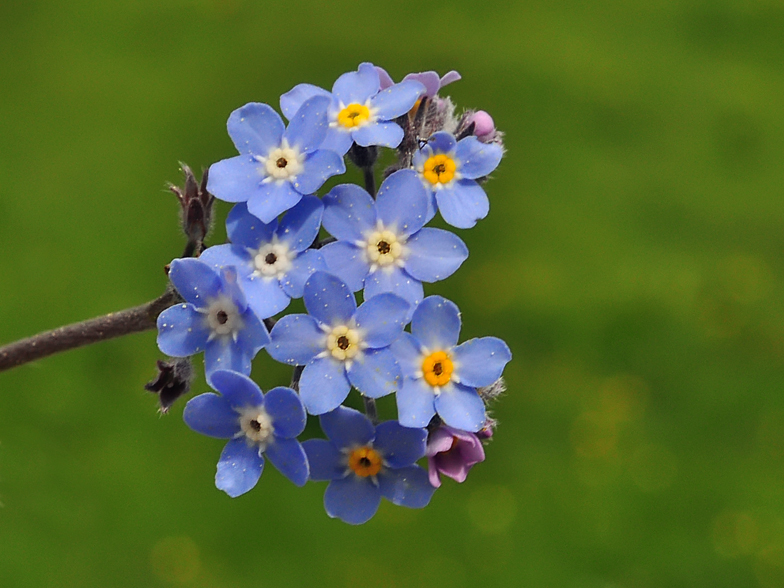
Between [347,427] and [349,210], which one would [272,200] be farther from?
[347,427]

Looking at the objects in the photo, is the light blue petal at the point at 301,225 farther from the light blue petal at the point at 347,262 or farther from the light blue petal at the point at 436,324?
the light blue petal at the point at 436,324

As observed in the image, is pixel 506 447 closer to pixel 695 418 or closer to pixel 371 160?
pixel 695 418

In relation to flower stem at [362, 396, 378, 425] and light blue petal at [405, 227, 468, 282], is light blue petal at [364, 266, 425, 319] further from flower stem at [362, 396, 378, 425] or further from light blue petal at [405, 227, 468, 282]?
flower stem at [362, 396, 378, 425]

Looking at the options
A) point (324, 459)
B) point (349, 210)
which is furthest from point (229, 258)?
point (324, 459)

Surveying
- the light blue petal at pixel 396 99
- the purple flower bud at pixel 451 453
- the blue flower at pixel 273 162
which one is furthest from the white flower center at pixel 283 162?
the purple flower bud at pixel 451 453

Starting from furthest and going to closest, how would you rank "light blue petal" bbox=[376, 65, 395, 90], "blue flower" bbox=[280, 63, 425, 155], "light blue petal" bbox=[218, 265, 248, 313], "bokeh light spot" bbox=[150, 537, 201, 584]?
1. "bokeh light spot" bbox=[150, 537, 201, 584]
2. "light blue petal" bbox=[376, 65, 395, 90]
3. "blue flower" bbox=[280, 63, 425, 155]
4. "light blue petal" bbox=[218, 265, 248, 313]

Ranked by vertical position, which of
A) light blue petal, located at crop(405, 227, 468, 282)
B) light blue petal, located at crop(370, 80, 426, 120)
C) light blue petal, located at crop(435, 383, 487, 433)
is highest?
light blue petal, located at crop(370, 80, 426, 120)

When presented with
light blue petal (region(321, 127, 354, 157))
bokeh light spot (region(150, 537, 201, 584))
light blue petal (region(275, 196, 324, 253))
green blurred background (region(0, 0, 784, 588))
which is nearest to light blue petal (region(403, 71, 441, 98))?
light blue petal (region(321, 127, 354, 157))
